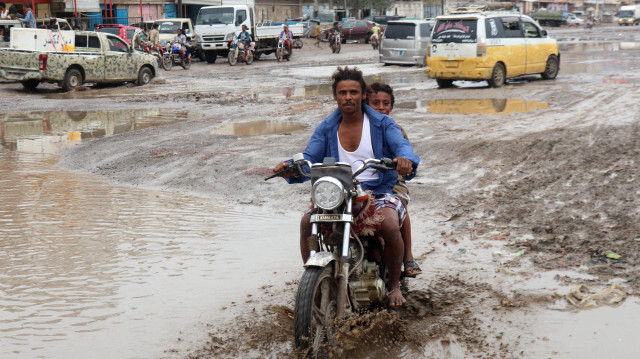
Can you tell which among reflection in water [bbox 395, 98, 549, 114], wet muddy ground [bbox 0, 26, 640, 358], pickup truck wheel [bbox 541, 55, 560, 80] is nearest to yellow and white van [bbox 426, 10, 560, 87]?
pickup truck wheel [bbox 541, 55, 560, 80]

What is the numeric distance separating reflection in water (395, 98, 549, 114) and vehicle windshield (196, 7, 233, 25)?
56.8ft

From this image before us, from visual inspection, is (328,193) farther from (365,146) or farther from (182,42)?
(182,42)

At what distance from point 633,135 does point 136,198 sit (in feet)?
19.8

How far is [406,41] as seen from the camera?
2577cm

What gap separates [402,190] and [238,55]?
84.6ft

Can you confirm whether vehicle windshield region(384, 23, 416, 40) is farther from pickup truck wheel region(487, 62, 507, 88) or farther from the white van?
pickup truck wheel region(487, 62, 507, 88)

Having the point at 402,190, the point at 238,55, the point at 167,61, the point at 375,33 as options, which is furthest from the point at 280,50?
the point at 402,190

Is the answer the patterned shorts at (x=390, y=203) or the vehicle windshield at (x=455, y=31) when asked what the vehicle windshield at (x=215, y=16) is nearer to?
the vehicle windshield at (x=455, y=31)

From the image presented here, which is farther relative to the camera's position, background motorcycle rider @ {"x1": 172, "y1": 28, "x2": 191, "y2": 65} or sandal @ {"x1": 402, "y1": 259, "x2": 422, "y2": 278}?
background motorcycle rider @ {"x1": 172, "y1": 28, "x2": 191, "y2": 65}

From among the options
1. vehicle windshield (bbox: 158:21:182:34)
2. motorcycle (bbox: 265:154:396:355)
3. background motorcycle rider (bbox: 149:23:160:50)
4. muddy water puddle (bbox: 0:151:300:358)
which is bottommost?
muddy water puddle (bbox: 0:151:300:358)

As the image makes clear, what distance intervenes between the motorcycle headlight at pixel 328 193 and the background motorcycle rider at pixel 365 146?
0.54m

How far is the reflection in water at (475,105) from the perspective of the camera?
13.1 metres

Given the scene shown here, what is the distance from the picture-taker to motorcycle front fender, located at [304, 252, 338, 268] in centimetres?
364

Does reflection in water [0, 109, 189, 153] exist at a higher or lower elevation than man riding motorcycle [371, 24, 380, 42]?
lower
